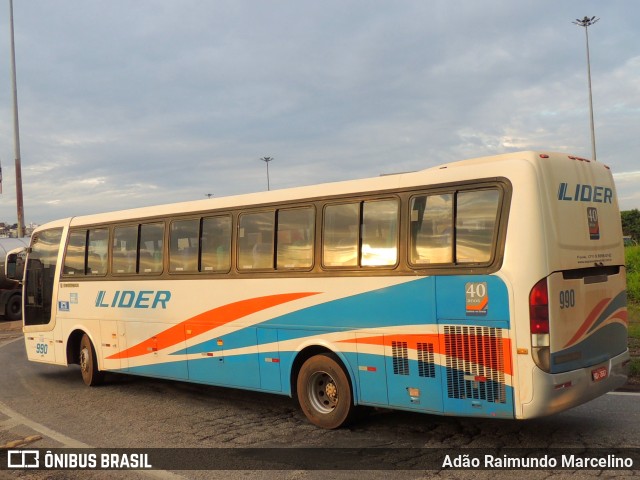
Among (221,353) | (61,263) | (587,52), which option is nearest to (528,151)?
(221,353)

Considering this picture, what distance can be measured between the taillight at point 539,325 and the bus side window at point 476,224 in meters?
0.59

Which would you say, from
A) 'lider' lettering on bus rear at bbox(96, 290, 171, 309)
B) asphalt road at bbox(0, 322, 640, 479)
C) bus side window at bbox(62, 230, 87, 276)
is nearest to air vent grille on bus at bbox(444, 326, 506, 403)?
asphalt road at bbox(0, 322, 640, 479)

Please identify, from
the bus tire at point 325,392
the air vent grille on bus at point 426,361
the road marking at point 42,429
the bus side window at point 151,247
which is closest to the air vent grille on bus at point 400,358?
the air vent grille on bus at point 426,361

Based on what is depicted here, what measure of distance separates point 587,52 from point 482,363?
157 ft

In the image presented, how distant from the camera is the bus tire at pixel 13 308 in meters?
26.7

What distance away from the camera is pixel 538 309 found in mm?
6246

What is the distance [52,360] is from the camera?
1267 cm

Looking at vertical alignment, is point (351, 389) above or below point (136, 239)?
below

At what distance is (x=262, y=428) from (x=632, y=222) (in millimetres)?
33781

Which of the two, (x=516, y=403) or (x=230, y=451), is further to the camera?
(x=230, y=451)

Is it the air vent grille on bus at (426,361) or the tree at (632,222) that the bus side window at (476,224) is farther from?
the tree at (632,222)

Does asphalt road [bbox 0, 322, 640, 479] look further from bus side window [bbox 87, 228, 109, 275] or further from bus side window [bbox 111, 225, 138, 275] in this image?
bus side window [bbox 87, 228, 109, 275]

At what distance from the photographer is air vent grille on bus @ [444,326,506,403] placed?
643cm

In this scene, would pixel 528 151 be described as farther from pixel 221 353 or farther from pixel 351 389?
pixel 221 353
